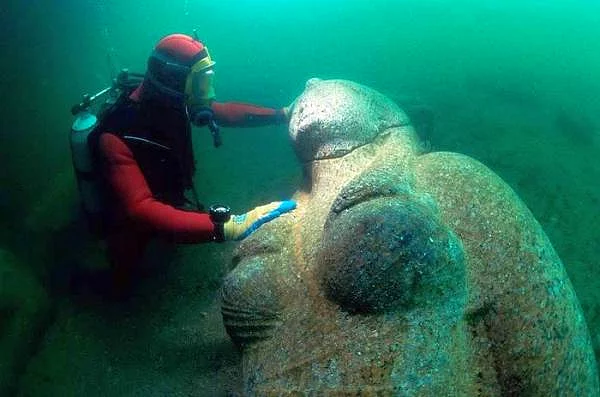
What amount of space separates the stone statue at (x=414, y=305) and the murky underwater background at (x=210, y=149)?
40.1 inches

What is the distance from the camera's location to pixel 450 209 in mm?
2732

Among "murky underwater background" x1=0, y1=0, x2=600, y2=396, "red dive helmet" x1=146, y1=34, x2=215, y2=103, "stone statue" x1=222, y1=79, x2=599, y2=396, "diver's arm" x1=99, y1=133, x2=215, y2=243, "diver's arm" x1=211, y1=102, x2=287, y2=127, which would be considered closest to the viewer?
"stone statue" x1=222, y1=79, x2=599, y2=396

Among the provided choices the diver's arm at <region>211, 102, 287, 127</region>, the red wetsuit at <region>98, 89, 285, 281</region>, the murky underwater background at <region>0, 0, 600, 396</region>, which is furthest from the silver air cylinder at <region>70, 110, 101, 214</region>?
the diver's arm at <region>211, 102, 287, 127</region>

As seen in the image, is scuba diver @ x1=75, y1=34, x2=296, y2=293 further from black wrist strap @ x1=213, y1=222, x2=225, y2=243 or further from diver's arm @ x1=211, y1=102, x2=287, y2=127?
diver's arm @ x1=211, y1=102, x2=287, y2=127

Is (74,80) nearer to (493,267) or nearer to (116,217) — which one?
(116,217)

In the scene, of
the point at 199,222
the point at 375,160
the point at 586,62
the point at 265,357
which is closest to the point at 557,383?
the point at 265,357

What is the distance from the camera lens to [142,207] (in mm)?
3111

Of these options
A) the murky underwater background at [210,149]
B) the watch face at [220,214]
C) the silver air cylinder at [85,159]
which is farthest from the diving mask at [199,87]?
the murky underwater background at [210,149]

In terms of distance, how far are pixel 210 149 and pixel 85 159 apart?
2826mm

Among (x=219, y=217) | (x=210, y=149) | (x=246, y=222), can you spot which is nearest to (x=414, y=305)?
(x=246, y=222)

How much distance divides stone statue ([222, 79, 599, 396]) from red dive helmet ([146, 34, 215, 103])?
1.69 metres

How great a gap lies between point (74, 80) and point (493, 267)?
7.03 meters

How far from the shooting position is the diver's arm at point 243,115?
5.01 metres

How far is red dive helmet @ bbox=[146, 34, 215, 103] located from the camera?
3.38m
